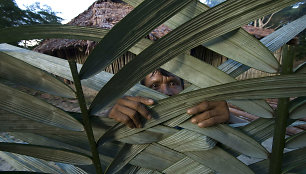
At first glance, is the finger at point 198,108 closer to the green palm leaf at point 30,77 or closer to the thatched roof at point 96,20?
the green palm leaf at point 30,77

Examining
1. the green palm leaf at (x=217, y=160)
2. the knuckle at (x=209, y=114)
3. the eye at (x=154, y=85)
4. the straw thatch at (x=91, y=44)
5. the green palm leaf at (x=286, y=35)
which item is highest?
the straw thatch at (x=91, y=44)

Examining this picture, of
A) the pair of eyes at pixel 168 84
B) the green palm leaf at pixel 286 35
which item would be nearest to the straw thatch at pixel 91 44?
the pair of eyes at pixel 168 84

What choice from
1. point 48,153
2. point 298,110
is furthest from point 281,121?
point 48,153

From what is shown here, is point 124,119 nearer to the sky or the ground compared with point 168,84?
nearer to the ground

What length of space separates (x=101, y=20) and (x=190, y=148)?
2.40 m

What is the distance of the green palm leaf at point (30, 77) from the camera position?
264 millimetres

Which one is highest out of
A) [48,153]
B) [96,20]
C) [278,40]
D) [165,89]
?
[96,20]

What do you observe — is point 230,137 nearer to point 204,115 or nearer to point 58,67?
point 204,115

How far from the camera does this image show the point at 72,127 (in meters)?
→ 0.27

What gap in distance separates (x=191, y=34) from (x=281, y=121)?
0.23 metres

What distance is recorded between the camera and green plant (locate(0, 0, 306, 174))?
0.21 metres

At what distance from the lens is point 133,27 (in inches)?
7.5

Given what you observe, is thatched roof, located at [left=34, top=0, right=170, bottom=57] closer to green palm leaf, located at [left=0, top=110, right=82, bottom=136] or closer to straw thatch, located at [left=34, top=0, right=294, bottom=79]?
straw thatch, located at [left=34, top=0, right=294, bottom=79]

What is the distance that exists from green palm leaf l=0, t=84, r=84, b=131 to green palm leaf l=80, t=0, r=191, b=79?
12cm
